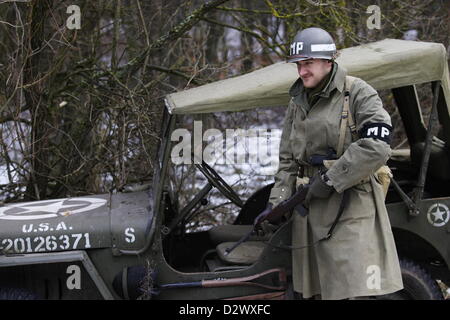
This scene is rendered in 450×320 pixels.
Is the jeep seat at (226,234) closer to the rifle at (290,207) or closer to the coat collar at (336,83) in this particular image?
the rifle at (290,207)

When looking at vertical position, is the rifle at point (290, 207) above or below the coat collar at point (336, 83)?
below

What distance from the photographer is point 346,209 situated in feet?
11.4

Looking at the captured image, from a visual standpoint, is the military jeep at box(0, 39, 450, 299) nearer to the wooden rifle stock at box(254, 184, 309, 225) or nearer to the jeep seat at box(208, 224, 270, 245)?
the wooden rifle stock at box(254, 184, 309, 225)

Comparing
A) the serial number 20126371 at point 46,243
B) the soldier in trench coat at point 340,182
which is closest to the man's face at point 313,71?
the soldier in trench coat at point 340,182

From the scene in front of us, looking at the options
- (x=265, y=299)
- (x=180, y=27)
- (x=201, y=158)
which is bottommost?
(x=265, y=299)

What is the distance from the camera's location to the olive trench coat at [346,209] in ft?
10.8

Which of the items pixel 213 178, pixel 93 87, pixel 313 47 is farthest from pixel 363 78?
pixel 93 87

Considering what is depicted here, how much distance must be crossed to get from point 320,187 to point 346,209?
0.71 ft

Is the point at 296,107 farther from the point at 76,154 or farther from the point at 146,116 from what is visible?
the point at 76,154

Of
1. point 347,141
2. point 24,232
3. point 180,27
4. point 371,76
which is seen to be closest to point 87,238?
point 24,232

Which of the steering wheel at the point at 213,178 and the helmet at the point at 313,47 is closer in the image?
the helmet at the point at 313,47

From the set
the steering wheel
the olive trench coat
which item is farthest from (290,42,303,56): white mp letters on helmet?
the steering wheel

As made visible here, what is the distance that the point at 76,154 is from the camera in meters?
5.63

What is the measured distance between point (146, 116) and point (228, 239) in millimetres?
1176
